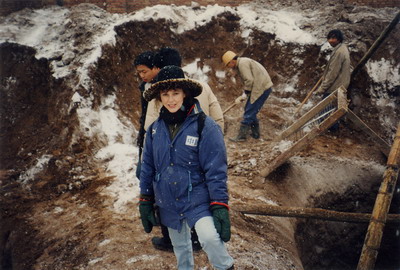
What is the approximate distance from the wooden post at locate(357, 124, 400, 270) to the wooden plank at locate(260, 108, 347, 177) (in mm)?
1014

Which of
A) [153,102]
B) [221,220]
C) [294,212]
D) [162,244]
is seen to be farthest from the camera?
[294,212]

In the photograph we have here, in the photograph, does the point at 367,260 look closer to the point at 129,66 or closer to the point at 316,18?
the point at 129,66

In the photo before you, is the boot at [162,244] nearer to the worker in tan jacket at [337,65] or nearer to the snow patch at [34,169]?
the snow patch at [34,169]

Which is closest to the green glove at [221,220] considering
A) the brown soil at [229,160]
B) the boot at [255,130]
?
the brown soil at [229,160]

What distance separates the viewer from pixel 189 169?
204 centimetres

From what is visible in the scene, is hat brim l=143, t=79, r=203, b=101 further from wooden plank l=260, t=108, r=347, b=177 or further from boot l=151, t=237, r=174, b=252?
wooden plank l=260, t=108, r=347, b=177

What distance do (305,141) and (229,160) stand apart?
1406 millimetres

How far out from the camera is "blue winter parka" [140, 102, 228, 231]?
6.43 feet

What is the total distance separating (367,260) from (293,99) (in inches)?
184

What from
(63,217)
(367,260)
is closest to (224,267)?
(367,260)

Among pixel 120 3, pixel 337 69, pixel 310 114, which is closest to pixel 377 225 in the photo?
pixel 310 114

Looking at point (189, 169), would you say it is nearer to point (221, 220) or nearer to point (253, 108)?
point (221, 220)

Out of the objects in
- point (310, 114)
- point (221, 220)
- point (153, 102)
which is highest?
point (153, 102)

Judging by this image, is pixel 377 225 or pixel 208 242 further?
pixel 377 225
